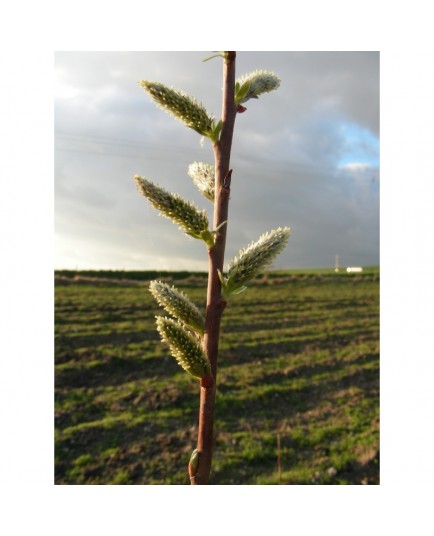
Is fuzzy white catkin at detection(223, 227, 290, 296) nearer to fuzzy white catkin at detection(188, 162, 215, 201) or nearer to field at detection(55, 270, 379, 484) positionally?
fuzzy white catkin at detection(188, 162, 215, 201)

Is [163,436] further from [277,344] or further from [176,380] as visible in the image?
[277,344]

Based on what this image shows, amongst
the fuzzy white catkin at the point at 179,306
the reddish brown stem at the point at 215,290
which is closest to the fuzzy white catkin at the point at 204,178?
the reddish brown stem at the point at 215,290

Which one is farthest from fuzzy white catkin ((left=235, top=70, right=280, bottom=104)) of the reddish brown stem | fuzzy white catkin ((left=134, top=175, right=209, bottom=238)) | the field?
the field

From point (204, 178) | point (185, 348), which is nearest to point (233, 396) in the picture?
point (204, 178)

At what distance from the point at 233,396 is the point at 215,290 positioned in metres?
5.12

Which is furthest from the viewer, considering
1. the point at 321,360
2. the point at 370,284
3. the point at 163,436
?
the point at 370,284

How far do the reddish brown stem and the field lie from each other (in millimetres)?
3102

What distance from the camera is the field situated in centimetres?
421

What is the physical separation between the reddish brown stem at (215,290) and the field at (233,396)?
3102 mm
